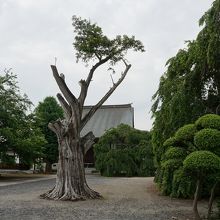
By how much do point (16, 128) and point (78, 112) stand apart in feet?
34.5

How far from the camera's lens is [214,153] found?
8.22 m

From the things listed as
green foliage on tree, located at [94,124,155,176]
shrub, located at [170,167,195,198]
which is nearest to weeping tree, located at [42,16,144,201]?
shrub, located at [170,167,195,198]

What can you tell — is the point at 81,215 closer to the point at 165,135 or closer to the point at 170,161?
the point at 170,161

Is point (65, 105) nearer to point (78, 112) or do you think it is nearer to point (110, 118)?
point (78, 112)

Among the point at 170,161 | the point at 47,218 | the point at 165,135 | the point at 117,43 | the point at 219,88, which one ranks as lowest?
the point at 47,218

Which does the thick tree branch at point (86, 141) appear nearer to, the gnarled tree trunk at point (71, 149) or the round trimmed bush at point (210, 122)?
the gnarled tree trunk at point (71, 149)

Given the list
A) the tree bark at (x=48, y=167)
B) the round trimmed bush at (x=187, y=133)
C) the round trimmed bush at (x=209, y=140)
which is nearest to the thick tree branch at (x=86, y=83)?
the round trimmed bush at (x=187, y=133)

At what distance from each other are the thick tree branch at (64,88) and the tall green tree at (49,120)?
18.0m

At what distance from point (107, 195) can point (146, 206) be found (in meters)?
3.19

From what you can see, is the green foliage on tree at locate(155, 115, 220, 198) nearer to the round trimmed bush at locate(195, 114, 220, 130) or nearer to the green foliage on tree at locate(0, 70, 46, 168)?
the round trimmed bush at locate(195, 114, 220, 130)

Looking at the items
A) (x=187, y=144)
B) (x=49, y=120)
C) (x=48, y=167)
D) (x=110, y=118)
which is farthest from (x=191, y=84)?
(x=110, y=118)

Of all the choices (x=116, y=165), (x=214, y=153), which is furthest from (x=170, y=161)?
(x=116, y=165)

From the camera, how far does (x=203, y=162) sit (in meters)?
7.71

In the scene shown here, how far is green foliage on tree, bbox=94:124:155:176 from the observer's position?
27.8 m
